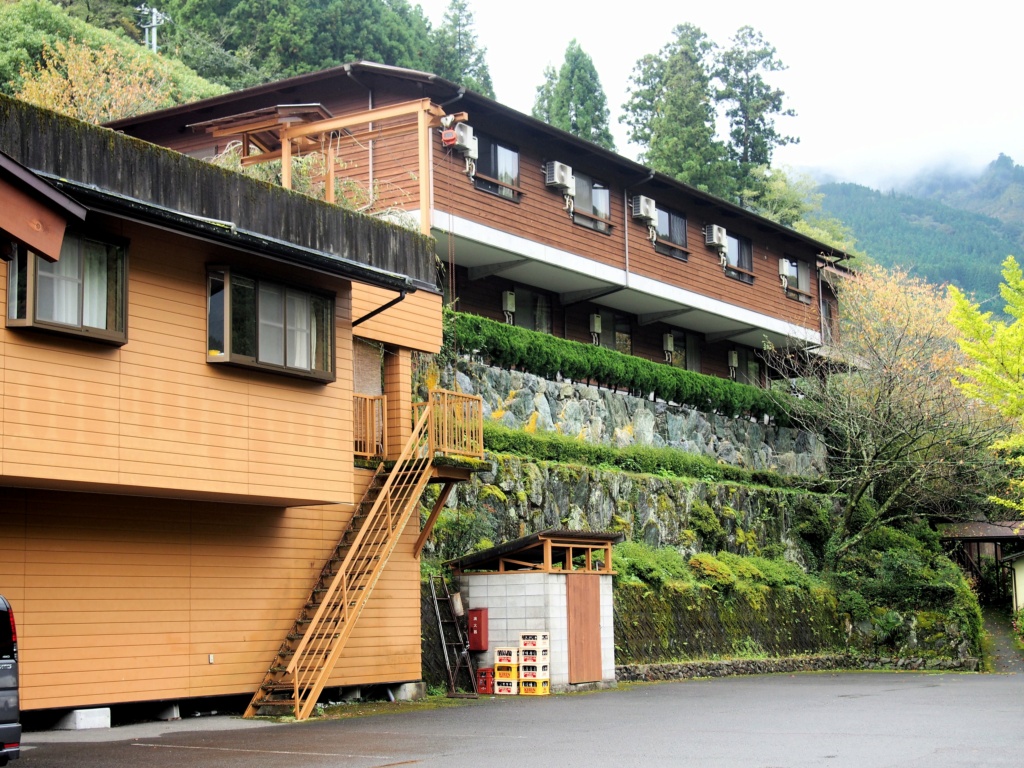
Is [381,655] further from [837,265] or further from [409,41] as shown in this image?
[409,41]

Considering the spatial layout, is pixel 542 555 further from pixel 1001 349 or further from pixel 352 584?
pixel 1001 349

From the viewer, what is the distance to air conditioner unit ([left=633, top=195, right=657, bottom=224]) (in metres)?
37.5

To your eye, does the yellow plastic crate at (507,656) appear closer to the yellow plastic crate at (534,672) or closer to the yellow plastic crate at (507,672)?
the yellow plastic crate at (507,672)

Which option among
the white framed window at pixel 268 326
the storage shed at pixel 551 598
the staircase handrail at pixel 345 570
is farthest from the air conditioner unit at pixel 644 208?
the white framed window at pixel 268 326

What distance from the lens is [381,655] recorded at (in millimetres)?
20812

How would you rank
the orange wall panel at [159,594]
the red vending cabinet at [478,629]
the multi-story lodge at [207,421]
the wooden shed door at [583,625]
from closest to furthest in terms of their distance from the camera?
the multi-story lodge at [207,421] → the orange wall panel at [159,594] → the red vending cabinet at [478,629] → the wooden shed door at [583,625]

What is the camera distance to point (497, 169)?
1268 inches

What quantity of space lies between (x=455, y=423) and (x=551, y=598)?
3.70 metres

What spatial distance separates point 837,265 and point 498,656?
32.7 meters

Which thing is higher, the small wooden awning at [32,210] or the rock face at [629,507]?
the small wooden awning at [32,210]

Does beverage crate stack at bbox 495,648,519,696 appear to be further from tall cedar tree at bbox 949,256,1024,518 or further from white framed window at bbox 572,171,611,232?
white framed window at bbox 572,171,611,232

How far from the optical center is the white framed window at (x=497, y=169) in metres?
31.6

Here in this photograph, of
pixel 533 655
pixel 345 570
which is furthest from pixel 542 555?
pixel 345 570

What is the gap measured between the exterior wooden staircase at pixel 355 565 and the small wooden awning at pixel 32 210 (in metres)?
9.21
